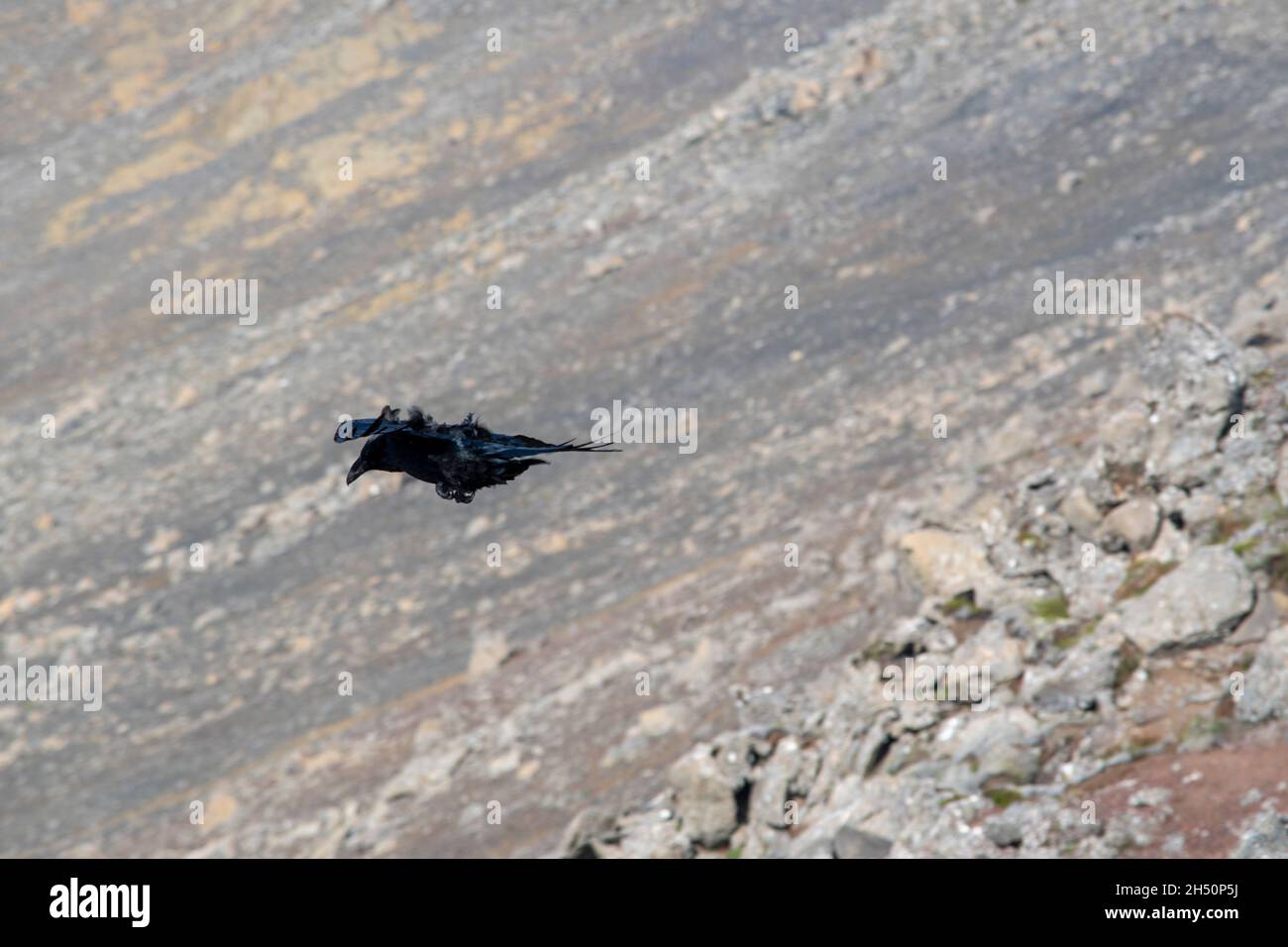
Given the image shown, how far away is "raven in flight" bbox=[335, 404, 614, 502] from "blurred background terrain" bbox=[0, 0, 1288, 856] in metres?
16.5

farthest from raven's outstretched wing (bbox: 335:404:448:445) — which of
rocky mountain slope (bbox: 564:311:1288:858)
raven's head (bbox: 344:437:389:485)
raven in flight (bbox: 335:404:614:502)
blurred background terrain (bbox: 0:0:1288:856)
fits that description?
blurred background terrain (bbox: 0:0:1288:856)

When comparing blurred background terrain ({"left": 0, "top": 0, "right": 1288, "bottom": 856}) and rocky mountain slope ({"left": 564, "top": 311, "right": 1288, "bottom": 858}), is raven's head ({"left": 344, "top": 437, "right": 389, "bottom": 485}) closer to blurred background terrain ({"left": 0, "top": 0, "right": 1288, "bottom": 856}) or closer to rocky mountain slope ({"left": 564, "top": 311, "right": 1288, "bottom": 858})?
rocky mountain slope ({"left": 564, "top": 311, "right": 1288, "bottom": 858})

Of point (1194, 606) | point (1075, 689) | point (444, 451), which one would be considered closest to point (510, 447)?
point (444, 451)

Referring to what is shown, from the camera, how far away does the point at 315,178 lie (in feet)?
166

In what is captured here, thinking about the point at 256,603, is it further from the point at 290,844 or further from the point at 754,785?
the point at 754,785

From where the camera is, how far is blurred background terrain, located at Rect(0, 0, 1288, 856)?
3177 cm

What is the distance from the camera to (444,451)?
920cm

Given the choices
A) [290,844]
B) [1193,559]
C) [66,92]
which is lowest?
[290,844]

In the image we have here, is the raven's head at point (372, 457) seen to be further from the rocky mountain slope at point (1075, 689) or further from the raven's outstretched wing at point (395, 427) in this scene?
the rocky mountain slope at point (1075, 689)

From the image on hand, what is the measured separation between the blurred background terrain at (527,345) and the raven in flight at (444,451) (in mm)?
16523

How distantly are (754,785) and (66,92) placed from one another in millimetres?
41177

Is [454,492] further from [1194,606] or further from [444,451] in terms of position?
[1194,606]
